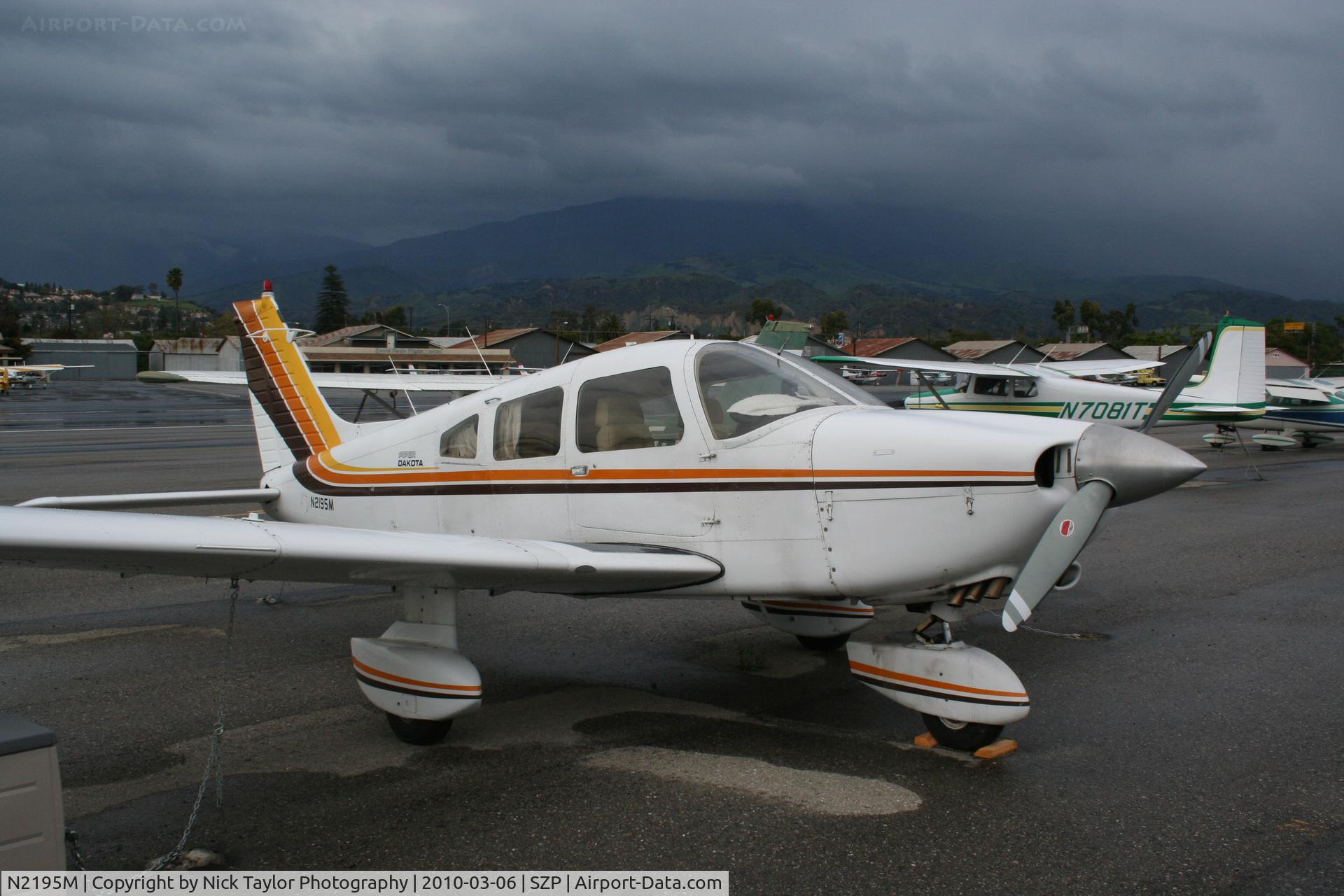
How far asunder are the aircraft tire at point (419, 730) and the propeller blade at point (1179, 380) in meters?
4.36

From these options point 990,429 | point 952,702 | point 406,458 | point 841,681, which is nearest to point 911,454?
point 990,429

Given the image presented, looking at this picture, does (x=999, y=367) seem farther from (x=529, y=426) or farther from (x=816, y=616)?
(x=529, y=426)

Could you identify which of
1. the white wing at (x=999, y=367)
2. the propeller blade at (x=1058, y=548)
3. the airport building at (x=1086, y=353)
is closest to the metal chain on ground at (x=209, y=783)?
the propeller blade at (x=1058, y=548)

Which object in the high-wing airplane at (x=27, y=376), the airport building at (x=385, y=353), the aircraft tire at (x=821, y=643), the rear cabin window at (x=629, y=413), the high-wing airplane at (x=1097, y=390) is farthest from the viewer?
the high-wing airplane at (x=27, y=376)

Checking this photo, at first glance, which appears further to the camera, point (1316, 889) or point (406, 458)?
point (406, 458)

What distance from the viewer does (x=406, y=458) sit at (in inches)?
258

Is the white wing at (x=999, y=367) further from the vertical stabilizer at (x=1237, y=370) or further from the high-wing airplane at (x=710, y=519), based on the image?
the high-wing airplane at (x=710, y=519)

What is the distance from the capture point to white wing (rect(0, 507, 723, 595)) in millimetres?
3531

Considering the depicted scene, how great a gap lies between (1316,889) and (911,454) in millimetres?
2277

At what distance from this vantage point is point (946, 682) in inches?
189

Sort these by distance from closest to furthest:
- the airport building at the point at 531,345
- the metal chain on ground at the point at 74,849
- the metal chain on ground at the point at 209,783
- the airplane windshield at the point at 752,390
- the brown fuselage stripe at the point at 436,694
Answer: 1. the metal chain on ground at the point at 74,849
2. the metal chain on ground at the point at 209,783
3. the brown fuselage stripe at the point at 436,694
4. the airplane windshield at the point at 752,390
5. the airport building at the point at 531,345

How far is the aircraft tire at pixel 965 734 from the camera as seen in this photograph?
4816 millimetres

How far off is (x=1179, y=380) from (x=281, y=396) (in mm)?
6811

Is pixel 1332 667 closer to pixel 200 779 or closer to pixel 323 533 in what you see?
pixel 323 533
